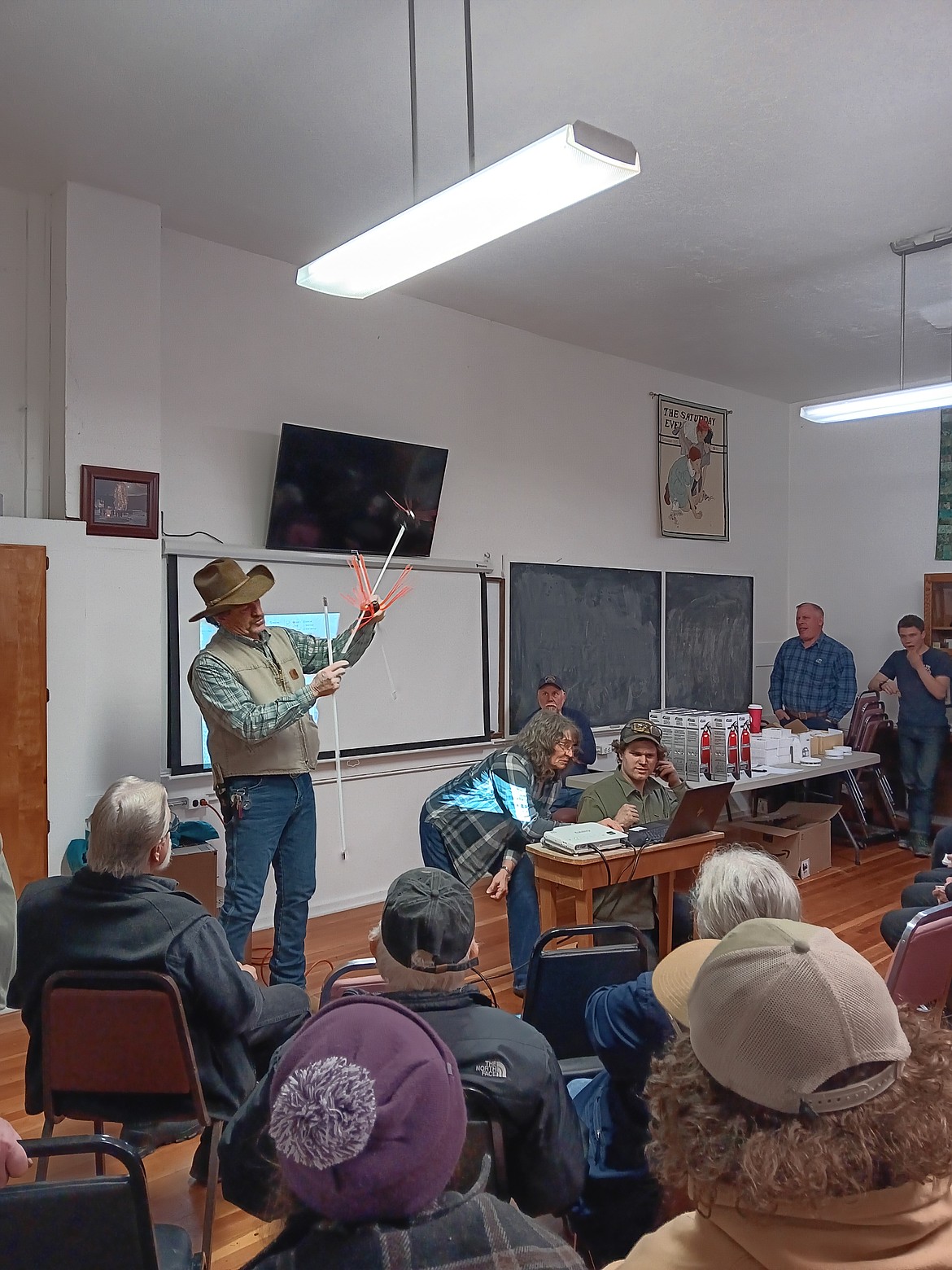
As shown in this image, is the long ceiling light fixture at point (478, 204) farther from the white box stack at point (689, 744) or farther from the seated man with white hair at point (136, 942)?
the white box stack at point (689, 744)

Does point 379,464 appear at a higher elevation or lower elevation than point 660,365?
lower

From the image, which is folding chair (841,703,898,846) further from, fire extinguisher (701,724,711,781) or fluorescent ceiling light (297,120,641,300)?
fluorescent ceiling light (297,120,641,300)

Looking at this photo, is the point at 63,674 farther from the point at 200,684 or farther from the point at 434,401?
the point at 434,401

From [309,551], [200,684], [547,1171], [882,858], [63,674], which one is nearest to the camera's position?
[547,1171]

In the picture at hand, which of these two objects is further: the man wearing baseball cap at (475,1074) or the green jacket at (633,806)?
the green jacket at (633,806)

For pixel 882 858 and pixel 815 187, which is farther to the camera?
pixel 882 858

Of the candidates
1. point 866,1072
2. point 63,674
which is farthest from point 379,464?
point 866,1072

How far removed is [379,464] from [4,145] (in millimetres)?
2107

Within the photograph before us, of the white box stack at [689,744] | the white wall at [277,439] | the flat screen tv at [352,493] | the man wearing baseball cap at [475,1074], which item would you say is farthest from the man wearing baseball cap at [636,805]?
the man wearing baseball cap at [475,1074]

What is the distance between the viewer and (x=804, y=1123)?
3.13 ft

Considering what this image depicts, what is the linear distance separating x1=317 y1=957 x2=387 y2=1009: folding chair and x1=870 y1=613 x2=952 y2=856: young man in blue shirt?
16.9 ft

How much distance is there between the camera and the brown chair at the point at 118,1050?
1.85 metres

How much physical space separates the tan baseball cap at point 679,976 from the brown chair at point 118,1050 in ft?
3.09

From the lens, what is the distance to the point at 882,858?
6.12 meters
